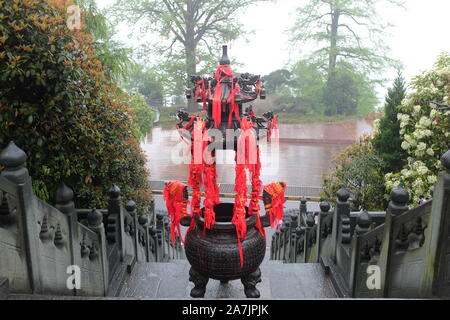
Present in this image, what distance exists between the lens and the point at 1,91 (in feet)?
13.7

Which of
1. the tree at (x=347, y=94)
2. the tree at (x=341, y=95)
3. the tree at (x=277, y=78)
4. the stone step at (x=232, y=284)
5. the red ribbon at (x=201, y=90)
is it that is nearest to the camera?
the red ribbon at (x=201, y=90)

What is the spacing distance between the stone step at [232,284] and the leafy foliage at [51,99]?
5.18ft

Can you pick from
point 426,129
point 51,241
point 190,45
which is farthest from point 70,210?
point 190,45

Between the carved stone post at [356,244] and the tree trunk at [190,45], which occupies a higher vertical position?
the tree trunk at [190,45]

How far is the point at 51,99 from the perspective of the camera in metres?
4.38

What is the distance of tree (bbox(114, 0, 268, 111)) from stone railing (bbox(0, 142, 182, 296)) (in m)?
16.9

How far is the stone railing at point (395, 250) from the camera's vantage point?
9.62ft

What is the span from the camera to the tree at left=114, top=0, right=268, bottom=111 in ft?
66.8

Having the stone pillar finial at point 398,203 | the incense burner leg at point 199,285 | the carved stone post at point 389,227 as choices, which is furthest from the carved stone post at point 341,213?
the incense burner leg at point 199,285

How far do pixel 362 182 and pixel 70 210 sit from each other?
7617 millimetres

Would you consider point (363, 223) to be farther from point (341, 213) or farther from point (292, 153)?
point (292, 153)

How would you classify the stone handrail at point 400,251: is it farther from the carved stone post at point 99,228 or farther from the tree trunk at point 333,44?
the tree trunk at point 333,44
